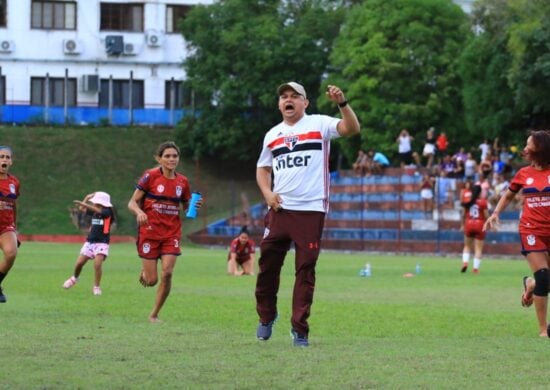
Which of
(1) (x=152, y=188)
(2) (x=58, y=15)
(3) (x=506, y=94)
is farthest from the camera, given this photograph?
(2) (x=58, y=15)

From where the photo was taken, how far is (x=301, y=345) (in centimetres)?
1377

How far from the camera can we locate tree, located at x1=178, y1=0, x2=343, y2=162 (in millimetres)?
72125

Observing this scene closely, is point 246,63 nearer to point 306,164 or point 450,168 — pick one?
point 450,168

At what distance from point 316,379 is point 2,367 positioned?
101 inches

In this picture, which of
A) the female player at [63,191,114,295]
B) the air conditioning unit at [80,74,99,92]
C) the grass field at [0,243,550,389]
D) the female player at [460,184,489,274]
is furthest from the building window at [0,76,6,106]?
the female player at [63,191,114,295]

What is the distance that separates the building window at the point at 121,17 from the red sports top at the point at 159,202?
219 ft

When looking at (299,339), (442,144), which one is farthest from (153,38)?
(299,339)

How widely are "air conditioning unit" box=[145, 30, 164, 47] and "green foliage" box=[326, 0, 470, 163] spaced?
1938cm

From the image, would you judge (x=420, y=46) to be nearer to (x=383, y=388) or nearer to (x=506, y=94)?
(x=506, y=94)

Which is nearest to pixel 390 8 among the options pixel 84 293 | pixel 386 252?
pixel 386 252

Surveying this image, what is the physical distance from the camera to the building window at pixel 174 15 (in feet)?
275

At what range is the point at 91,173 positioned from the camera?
70.8m

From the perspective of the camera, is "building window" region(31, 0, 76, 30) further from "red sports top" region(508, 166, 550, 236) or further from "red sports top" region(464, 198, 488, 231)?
"red sports top" region(508, 166, 550, 236)

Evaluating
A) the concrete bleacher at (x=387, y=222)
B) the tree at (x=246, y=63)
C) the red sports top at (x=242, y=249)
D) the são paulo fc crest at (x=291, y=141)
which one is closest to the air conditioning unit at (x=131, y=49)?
the tree at (x=246, y=63)
